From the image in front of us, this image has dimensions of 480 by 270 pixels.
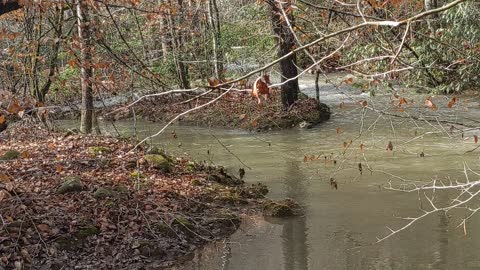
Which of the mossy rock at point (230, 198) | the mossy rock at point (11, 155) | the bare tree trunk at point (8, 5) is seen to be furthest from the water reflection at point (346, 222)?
the mossy rock at point (11, 155)

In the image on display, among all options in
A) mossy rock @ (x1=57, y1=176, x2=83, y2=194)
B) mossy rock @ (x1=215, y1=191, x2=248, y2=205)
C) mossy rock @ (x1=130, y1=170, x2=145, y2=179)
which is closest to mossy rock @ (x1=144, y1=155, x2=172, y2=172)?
mossy rock @ (x1=130, y1=170, x2=145, y2=179)

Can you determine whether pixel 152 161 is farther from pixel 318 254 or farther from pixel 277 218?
pixel 318 254

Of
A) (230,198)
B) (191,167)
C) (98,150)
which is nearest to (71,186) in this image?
(98,150)

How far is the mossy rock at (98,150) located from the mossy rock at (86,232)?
10.7ft

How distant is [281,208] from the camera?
29.2 feet

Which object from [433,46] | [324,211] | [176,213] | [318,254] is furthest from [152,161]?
[433,46]

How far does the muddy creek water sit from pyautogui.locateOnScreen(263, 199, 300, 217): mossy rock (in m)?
0.18

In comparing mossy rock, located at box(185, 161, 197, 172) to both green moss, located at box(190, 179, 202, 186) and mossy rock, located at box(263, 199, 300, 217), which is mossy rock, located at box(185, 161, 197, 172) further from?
mossy rock, located at box(263, 199, 300, 217)

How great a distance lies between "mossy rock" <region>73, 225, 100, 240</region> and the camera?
703 centimetres

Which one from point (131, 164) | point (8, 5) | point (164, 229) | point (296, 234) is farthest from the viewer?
point (131, 164)

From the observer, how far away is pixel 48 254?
661 cm

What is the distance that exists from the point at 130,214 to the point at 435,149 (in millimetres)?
8508

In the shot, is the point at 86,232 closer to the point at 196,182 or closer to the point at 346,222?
the point at 196,182

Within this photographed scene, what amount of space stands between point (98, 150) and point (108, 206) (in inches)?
120
